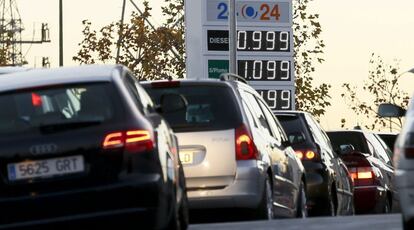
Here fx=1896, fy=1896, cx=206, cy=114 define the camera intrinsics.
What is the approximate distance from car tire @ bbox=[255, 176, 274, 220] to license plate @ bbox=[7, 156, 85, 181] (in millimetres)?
4718

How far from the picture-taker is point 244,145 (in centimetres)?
1823

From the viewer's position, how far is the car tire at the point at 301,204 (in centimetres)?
2144

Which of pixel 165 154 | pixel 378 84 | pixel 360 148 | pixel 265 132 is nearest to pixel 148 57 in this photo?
pixel 378 84

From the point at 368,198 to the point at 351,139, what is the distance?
2.26 meters

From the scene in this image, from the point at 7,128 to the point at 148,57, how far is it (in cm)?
6083

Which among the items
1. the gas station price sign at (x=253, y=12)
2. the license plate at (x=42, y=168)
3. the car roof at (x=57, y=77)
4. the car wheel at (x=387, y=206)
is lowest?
the car wheel at (x=387, y=206)

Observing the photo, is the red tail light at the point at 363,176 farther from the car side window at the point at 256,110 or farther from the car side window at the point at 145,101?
the car side window at the point at 145,101

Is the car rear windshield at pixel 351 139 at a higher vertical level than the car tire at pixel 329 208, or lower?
higher

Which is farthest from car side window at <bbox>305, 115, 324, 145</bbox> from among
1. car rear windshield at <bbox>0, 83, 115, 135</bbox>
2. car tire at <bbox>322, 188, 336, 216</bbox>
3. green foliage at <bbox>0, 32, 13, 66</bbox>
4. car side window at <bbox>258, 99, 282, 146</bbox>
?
green foliage at <bbox>0, 32, 13, 66</bbox>

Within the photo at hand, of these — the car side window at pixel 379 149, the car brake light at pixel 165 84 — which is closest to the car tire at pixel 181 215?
the car brake light at pixel 165 84

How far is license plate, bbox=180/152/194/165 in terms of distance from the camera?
18.3 meters

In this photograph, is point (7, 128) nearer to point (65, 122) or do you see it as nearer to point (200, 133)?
point (65, 122)

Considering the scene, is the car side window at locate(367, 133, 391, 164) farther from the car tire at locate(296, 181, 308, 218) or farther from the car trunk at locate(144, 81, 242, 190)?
the car trunk at locate(144, 81, 242, 190)

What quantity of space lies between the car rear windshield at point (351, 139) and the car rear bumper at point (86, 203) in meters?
15.7
